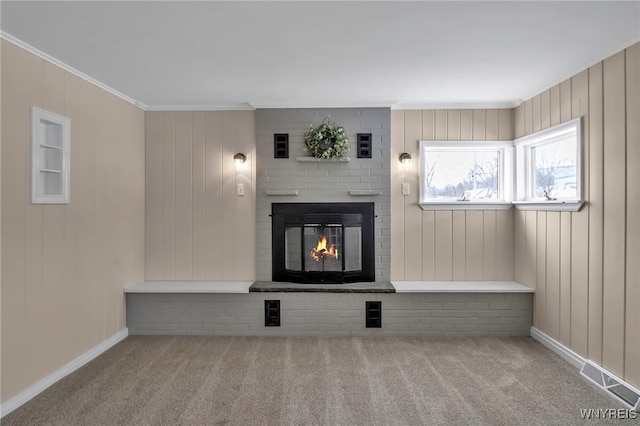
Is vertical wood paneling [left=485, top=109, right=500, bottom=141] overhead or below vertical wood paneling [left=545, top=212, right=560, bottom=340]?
overhead

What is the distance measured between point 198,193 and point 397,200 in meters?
2.20

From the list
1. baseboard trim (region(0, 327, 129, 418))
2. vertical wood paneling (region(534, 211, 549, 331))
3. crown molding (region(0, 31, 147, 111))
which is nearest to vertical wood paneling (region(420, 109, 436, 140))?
vertical wood paneling (region(534, 211, 549, 331))

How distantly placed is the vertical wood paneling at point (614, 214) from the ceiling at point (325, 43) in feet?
0.90

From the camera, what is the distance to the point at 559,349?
335cm

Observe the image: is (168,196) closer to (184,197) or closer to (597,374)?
(184,197)

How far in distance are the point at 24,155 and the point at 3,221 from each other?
476 mm

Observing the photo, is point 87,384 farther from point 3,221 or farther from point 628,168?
point 628,168

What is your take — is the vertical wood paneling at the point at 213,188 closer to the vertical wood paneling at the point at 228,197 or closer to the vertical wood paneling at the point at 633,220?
the vertical wood paneling at the point at 228,197

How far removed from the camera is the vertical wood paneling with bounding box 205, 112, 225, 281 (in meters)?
4.25

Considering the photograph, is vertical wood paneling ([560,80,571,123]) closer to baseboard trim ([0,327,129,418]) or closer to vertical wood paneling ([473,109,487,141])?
vertical wood paneling ([473,109,487,141])

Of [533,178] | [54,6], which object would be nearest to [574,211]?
[533,178]

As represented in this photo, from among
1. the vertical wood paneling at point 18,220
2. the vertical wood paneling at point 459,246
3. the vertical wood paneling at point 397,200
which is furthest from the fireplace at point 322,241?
the vertical wood paneling at point 18,220

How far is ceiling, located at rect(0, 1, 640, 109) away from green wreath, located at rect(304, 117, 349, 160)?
458 mm

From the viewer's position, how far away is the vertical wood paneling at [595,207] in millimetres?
2855
